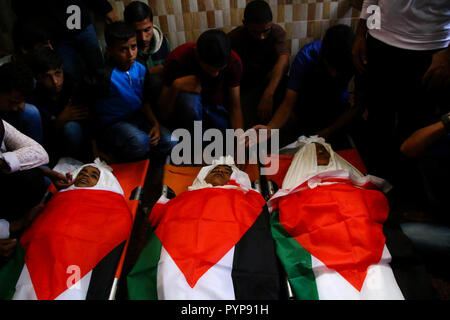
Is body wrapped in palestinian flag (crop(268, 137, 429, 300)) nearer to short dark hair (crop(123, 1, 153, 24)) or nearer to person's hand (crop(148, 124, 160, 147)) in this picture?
person's hand (crop(148, 124, 160, 147))

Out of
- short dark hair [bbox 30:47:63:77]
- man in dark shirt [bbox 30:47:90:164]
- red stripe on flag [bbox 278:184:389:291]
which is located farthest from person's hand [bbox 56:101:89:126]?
red stripe on flag [bbox 278:184:389:291]

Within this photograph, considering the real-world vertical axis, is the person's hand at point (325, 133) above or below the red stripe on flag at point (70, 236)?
below

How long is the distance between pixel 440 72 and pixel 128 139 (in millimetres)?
1816

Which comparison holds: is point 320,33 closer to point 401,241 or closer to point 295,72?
point 295,72

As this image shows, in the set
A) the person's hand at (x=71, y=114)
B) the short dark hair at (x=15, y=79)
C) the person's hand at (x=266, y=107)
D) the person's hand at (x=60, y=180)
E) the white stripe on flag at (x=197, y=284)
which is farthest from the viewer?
the person's hand at (x=266, y=107)

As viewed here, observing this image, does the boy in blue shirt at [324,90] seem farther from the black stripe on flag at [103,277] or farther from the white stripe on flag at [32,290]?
the white stripe on flag at [32,290]

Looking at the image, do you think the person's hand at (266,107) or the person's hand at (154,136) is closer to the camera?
the person's hand at (154,136)

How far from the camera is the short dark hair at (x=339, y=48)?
193 cm

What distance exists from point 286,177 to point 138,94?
117 centimetres

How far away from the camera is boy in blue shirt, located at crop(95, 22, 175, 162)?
1969mm

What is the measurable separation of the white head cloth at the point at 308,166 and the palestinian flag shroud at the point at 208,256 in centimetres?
42

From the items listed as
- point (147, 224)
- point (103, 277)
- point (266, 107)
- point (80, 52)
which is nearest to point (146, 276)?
point (103, 277)

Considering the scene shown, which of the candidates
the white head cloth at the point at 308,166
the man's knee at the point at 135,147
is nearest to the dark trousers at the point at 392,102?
the white head cloth at the point at 308,166
